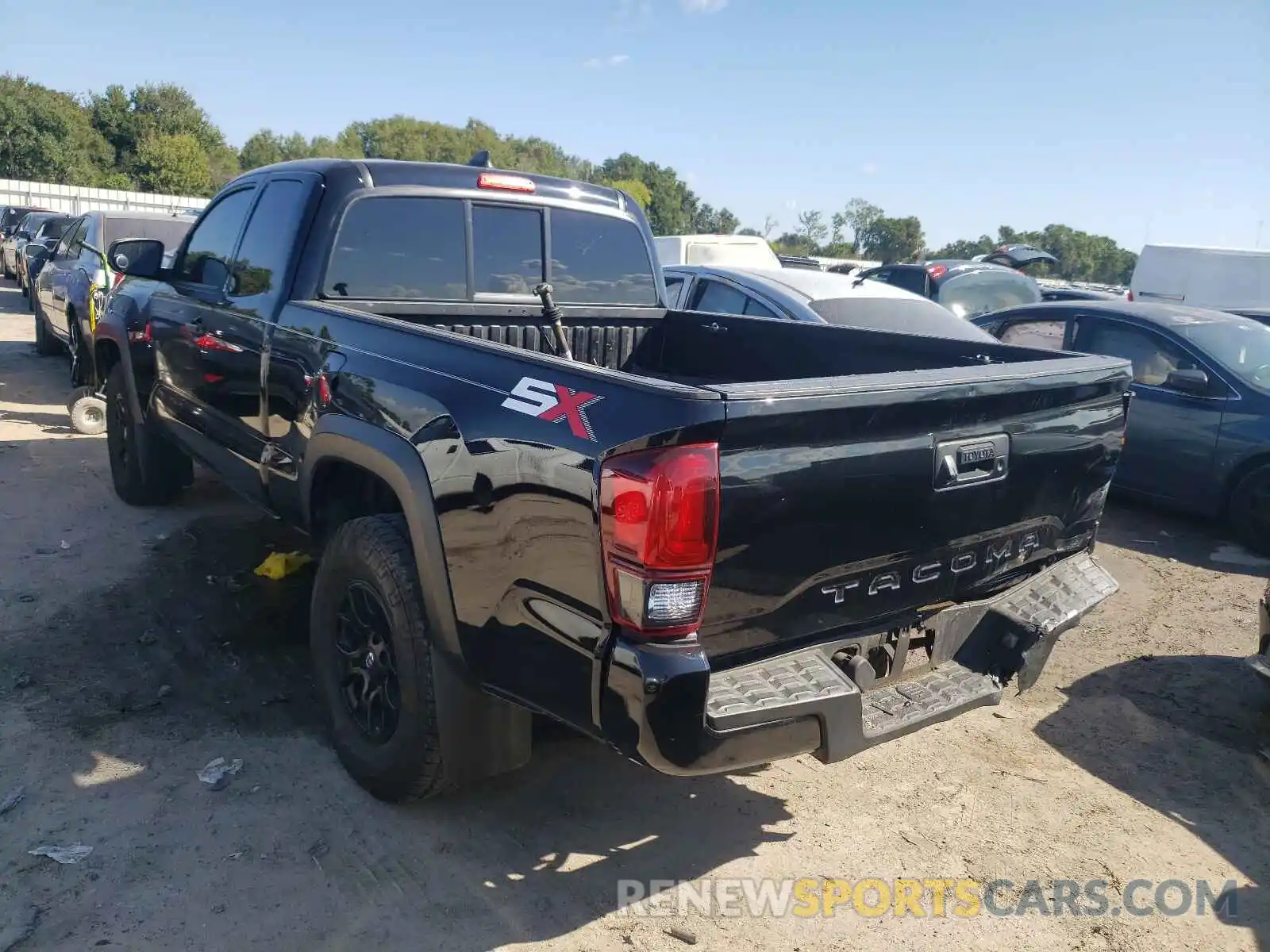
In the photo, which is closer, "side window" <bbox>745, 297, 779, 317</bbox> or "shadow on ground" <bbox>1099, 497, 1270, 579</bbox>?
"shadow on ground" <bbox>1099, 497, 1270, 579</bbox>

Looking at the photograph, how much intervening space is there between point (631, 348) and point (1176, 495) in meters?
4.51

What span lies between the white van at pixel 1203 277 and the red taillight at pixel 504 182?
12.2 m

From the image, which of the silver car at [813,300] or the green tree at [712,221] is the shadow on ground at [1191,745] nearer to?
the silver car at [813,300]

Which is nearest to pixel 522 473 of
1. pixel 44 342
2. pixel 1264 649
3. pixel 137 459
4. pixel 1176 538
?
pixel 1264 649

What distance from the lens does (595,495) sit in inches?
90.6

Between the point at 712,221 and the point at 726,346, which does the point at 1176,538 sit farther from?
the point at 712,221

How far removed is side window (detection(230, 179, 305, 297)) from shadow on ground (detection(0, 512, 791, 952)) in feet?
5.44

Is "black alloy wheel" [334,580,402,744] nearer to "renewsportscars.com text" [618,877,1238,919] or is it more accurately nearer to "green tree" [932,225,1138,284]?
"renewsportscars.com text" [618,877,1238,919]

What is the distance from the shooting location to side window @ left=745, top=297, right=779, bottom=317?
6.97 metres

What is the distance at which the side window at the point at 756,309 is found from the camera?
22.9 feet

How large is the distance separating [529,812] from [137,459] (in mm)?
4116

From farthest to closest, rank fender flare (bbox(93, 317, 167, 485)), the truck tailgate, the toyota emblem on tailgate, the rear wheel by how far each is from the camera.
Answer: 1. the rear wheel
2. fender flare (bbox(93, 317, 167, 485))
3. the toyota emblem on tailgate
4. the truck tailgate

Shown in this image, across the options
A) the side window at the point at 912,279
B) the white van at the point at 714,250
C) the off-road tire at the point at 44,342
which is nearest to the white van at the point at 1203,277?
the side window at the point at 912,279

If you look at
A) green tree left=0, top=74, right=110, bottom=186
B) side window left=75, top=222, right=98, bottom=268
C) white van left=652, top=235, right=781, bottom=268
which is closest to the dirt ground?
side window left=75, top=222, right=98, bottom=268
